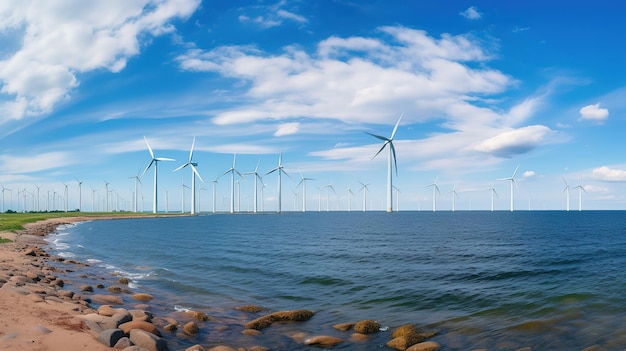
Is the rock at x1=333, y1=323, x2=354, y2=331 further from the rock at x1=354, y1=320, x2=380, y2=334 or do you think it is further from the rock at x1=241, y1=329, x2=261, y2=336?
the rock at x1=241, y1=329, x2=261, y2=336

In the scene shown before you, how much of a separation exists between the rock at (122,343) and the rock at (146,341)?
320mm

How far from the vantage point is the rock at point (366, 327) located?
55.8 feet

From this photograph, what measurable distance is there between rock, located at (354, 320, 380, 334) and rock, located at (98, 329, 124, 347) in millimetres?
8894

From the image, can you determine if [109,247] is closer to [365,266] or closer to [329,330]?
[365,266]

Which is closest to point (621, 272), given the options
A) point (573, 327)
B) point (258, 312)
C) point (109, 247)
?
point (573, 327)

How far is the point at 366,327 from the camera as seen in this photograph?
1711cm

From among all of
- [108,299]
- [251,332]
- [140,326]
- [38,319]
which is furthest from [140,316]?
[108,299]

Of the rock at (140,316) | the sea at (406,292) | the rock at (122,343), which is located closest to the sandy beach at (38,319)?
the rock at (122,343)

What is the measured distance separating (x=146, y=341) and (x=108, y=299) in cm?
950

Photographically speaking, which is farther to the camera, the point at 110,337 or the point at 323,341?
the point at 323,341

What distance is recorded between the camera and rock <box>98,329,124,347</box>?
42.5 feet

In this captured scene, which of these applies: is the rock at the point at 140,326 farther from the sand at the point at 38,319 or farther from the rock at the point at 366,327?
the rock at the point at 366,327

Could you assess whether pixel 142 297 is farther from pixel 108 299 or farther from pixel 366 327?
pixel 366 327

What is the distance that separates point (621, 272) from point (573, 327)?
52.9 feet
